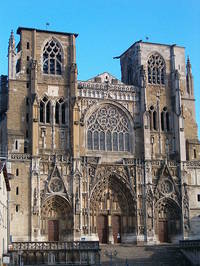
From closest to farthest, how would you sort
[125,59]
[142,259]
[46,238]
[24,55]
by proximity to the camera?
[142,259], [46,238], [24,55], [125,59]

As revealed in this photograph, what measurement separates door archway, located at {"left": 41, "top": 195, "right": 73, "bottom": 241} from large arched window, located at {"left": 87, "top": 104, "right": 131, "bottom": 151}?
5.65m

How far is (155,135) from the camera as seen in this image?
5031cm

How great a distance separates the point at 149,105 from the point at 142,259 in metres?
15.2

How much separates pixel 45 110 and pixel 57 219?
30.0 feet

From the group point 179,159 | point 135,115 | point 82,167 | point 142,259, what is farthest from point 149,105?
point 142,259

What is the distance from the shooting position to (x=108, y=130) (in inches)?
1930

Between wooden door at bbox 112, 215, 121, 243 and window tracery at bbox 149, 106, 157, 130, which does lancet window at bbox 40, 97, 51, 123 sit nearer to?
window tracery at bbox 149, 106, 157, 130

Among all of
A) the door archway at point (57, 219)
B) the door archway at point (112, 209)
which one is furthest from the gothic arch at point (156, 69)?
the door archway at point (57, 219)

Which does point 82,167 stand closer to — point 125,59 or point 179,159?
point 179,159

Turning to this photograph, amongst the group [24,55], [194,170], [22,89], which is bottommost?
[194,170]

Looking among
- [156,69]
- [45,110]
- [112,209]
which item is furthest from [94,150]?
[156,69]

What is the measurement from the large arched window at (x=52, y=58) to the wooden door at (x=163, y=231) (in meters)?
15.9

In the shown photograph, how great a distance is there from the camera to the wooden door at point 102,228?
47.0m

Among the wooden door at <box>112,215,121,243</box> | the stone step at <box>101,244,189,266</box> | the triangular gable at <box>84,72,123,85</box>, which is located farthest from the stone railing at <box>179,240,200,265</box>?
the triangular gable at <box>84,72,123,85</box>
